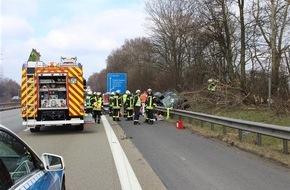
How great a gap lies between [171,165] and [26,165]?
228 inches

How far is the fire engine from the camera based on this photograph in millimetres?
17422

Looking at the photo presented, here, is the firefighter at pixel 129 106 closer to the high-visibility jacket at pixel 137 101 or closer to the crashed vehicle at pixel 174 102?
the high-visibility jacket at pixel 137 101

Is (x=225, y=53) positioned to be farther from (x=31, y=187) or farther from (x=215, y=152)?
(x=31, y=187)

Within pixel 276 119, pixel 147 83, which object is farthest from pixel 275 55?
pixel 147 83

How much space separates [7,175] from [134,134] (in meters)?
13.5

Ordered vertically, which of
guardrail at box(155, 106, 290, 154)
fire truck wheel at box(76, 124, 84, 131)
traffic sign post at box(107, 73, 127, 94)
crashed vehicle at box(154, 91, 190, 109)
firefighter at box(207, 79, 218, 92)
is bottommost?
fire truck wheel at box(76, 124, 84, 131)

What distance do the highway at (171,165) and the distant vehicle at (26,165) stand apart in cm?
315

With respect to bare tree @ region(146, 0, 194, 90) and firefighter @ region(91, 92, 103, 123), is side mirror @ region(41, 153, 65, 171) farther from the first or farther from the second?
bare tree @ region(146, 0, 194, 90)

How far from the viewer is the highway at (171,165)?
7.51 m

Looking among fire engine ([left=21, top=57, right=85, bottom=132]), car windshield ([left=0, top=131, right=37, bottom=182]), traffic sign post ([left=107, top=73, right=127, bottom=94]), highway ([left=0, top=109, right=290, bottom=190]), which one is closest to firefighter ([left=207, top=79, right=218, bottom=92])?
fire engine ([left=21, top=57, right=85, bottom=132])

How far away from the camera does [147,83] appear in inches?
2837

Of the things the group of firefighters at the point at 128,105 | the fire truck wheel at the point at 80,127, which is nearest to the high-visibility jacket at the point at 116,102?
the group of firefighters at the point at 128,105

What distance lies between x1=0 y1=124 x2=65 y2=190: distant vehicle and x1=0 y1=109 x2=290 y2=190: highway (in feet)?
10.3

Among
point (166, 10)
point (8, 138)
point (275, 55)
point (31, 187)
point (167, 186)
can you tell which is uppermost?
point (166, 10)
